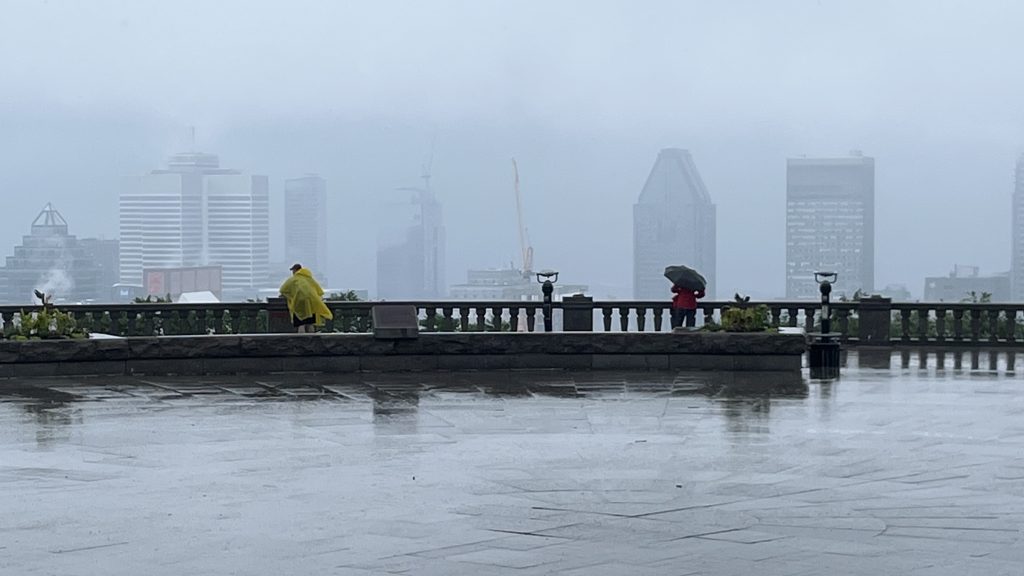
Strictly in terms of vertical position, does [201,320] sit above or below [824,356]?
above

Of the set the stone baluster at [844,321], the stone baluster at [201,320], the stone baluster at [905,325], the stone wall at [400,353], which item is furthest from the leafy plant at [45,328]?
the stone baluster at [905,325]

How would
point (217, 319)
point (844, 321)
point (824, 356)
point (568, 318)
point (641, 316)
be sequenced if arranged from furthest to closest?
point (641, 316) → point (844, 321) → point (568, 318) → point (217, 319) → point (824, 356)

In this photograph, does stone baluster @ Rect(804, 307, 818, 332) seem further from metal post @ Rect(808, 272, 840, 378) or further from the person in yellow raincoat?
the person in yellow raincoat

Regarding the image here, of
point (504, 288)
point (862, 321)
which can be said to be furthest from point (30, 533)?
point (504, 288)

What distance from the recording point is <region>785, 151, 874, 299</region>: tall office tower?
75188 millimetres

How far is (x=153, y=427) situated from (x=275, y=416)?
1.46 meters

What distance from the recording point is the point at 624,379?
66.6 ft

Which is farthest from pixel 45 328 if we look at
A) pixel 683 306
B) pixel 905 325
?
pixel 905 325

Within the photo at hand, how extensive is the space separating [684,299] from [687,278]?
455 millimetres

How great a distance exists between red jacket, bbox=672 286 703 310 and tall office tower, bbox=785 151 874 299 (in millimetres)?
41496

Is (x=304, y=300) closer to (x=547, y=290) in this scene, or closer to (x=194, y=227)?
(x=547, y=290)

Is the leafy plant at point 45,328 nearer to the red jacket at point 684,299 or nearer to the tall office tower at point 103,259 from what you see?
the red jacket at point 684,299

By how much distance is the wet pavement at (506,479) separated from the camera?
859 centimetres

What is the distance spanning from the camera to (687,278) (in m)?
28.9
